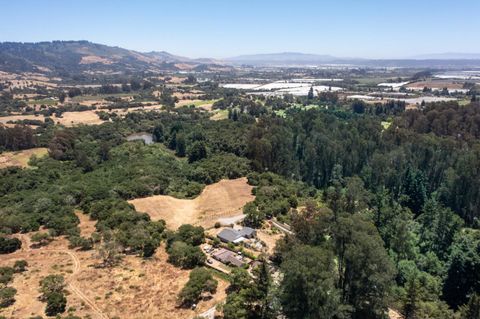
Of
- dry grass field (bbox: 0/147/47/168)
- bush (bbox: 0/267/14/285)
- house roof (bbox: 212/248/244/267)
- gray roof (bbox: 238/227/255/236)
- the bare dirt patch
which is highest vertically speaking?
the bare dirt patch

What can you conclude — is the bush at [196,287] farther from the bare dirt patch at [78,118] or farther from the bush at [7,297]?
the bare dirt patch at [78,118]

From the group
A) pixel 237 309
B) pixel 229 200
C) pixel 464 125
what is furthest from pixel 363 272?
pixel 464 125

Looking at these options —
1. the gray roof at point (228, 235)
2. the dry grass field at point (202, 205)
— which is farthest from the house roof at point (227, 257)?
the dry grass field at point (202, 205)

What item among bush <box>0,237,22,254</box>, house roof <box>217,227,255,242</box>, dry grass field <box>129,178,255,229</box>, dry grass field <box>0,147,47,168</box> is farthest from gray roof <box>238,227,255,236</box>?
dry grass field <box>0,147,47,168</box>

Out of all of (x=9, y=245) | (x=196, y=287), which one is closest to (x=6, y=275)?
(x=9, y=245)

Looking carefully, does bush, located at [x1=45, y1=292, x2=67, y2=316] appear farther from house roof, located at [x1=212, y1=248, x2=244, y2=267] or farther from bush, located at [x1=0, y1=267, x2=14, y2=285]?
house roof, located at [x1=212, y1=248, x2=244, y2=267]

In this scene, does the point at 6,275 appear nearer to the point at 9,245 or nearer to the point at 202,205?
the point at 9,245
